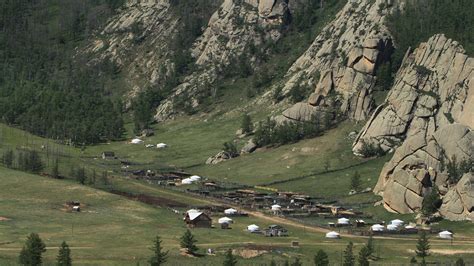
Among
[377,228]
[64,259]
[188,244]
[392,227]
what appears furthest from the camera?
[392,227]

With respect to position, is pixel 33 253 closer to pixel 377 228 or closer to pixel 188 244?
pixel 188 244

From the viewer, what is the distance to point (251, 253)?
6265 inches

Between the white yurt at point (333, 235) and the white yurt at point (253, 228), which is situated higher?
the white yurt at point (253, 228)

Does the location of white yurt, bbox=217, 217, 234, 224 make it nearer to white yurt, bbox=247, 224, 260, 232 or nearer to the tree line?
white yurt, bbox=247, 224, 260, 232

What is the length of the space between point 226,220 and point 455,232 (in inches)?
1946

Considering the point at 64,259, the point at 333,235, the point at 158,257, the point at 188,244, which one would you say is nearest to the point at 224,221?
the point at 333,235

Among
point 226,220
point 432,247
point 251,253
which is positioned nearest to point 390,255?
point 432,247

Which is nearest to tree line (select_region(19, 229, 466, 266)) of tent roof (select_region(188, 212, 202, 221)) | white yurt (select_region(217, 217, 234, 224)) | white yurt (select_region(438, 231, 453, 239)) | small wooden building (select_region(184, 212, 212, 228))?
white yurt (select_region(438, 231, 453, 239))

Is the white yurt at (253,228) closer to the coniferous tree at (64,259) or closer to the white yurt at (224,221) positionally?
the white yurt at (224,221)

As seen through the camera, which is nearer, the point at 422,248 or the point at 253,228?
the point at 422,248

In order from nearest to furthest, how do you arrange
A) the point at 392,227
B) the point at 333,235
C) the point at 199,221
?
the point at 333,235 < the point at 199,221 < the point at 392,227

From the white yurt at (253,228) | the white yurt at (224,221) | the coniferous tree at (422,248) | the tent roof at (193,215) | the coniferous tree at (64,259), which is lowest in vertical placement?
the coniferous tree at (64,259)

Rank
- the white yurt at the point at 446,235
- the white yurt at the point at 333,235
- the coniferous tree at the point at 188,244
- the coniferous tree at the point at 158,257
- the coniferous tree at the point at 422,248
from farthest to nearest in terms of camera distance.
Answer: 1. the white yurt at the point at 446,235
2. the white yurt at the point at 333,235
3. the coniferous tree at the point at 422,248
4. the coniferous tree at the point at 188,244
5. the coniferous tree at the point at 158,257

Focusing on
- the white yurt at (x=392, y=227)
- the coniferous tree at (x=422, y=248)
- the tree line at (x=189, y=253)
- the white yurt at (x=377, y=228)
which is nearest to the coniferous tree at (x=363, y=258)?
the tree line at (x=189, y=253)
